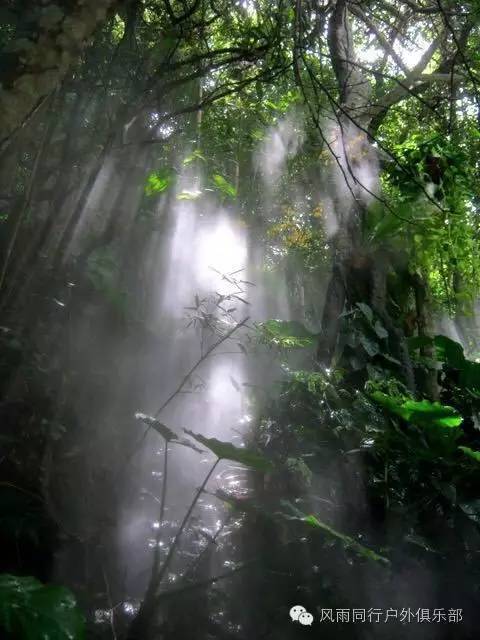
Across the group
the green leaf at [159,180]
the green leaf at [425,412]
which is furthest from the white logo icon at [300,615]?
the green leaf at [159,180]

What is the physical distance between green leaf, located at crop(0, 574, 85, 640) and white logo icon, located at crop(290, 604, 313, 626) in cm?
176

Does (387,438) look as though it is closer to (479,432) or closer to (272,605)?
(479,432)

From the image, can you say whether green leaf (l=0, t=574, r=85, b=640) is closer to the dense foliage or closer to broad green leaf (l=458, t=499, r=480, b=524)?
the dense foliage

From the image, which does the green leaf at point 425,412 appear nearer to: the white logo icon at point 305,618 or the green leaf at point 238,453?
the green leaf at point 238,453

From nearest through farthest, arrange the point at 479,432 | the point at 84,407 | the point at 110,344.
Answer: the point at 479,432, the point at 84,407, the point at 110,344

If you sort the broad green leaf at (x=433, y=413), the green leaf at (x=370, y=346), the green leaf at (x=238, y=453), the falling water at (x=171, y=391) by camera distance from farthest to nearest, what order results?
the green leaf at (x=370, y=346) → the falling water at (x=171, y=391) → the broad green leaf at (x=433, y=413) → the green leaf at (x=238, y=453)

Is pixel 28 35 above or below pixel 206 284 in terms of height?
below

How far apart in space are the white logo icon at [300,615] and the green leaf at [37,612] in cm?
176

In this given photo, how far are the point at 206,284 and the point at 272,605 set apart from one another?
13.6 feet

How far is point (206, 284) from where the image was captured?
6438 millimetres

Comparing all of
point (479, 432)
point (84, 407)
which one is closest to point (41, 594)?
point (84, 407)

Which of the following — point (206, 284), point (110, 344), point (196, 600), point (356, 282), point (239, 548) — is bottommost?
point (196, 600)

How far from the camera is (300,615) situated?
2.92 meters

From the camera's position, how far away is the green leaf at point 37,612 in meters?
1.51
